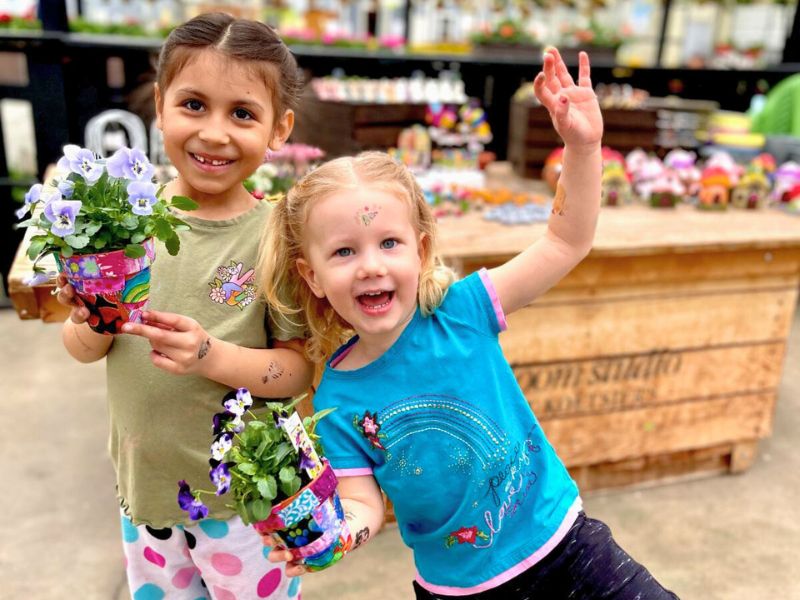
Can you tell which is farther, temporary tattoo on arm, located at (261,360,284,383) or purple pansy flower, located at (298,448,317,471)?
temporary tattoo on arm, located at (261,360,284,383)

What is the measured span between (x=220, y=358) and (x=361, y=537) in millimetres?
356

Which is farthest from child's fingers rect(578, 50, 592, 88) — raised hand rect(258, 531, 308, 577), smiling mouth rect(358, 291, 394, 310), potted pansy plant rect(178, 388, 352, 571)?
raised hand rect(258, 531, 308, 577)

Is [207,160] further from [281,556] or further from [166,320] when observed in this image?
[281,556]

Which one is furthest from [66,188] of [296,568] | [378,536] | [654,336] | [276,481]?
[654,336]

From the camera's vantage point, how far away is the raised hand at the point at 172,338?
110 centimetres

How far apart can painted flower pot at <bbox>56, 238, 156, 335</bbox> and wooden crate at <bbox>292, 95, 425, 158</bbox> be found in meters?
2.07

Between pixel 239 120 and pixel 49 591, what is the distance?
5.93 feet

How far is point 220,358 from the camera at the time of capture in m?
1.19

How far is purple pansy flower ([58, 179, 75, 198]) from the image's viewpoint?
1004mm

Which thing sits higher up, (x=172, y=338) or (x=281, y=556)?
(x=172, y=338)

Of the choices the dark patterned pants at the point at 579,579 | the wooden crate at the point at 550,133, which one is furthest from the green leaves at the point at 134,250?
the wooden crate at the point at 550,133

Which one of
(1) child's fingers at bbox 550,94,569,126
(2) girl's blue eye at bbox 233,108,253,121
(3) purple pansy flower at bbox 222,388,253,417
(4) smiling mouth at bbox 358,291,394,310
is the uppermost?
(1) child's fingers at bbox 550,94,569,126

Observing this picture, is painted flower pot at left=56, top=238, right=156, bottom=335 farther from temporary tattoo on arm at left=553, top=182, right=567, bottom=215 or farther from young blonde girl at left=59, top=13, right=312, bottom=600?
temporary tattoo on arm at left=553, top=182, right=567, bottom=215

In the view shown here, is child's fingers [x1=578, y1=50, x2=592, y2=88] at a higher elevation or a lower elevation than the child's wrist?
higher
